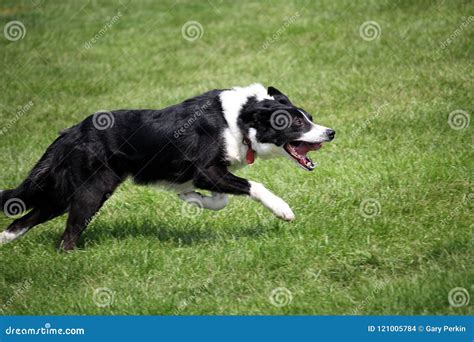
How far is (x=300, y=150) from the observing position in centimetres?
632

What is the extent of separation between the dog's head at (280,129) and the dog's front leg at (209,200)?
56 cm

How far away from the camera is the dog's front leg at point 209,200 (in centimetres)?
652

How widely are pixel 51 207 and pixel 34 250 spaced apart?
1.39 feet

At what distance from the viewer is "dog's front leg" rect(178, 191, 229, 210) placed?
21.4 ft

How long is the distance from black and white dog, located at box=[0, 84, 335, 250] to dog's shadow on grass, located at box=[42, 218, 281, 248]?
36 centimetres

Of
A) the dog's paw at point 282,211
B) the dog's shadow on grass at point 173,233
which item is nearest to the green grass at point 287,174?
the dog's shadow on grass at point 173,233

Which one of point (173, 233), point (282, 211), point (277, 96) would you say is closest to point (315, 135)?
point (277, 96)

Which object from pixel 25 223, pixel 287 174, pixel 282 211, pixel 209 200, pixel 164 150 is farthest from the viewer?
pixel 287 174

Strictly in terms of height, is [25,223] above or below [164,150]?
below

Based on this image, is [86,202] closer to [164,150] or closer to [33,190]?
[33,190]

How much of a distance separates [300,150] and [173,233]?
4.52 ft

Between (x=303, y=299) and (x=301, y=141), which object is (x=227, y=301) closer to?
(x=303, y=299)

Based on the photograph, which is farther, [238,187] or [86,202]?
[86,202]

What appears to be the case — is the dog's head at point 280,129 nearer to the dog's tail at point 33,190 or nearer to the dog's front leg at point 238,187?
the dog's front leg at point 238,187
